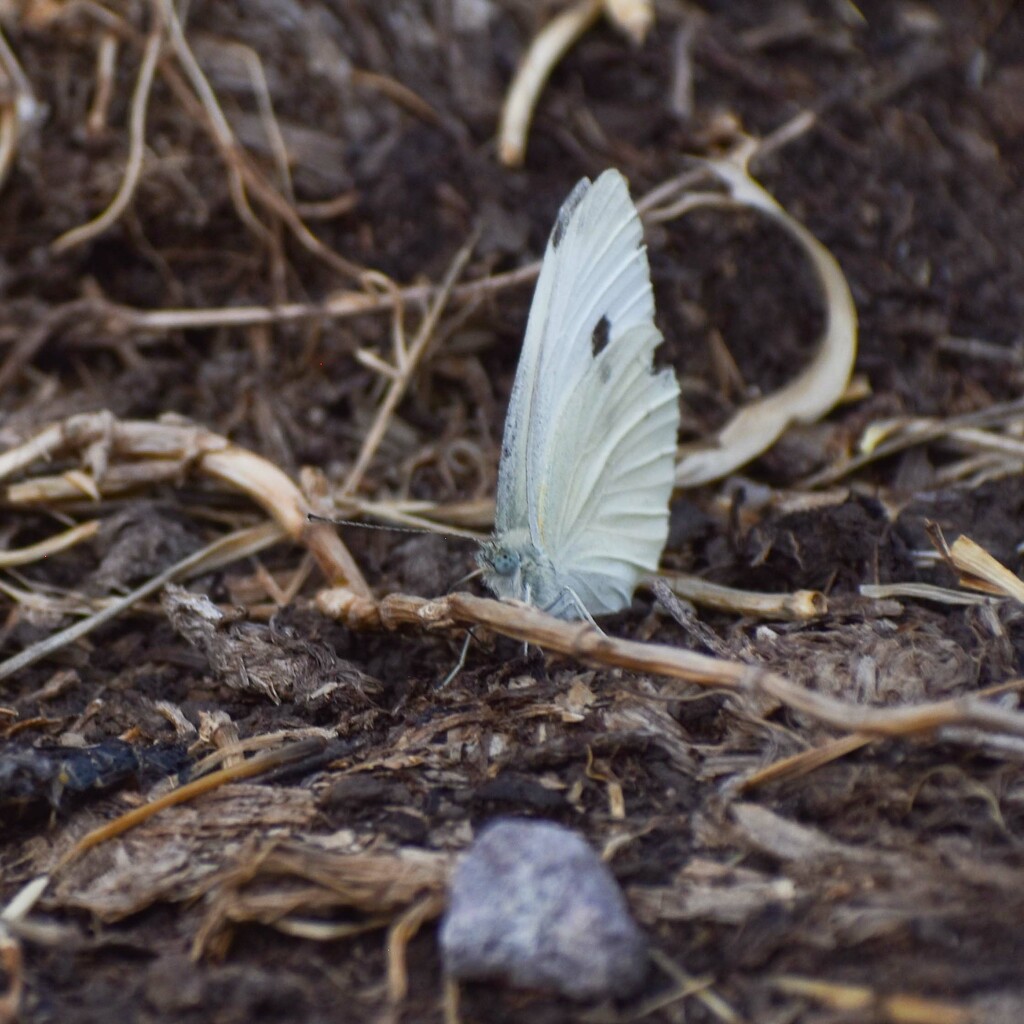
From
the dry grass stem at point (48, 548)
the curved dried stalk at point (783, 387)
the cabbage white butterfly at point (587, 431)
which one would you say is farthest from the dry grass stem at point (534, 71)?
the dry grass stem at point (48, 548)

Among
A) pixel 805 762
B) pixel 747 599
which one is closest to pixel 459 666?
pixel 747 599

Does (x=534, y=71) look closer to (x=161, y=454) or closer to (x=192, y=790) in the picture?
(x=161, y=454)

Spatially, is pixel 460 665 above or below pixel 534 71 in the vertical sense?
below

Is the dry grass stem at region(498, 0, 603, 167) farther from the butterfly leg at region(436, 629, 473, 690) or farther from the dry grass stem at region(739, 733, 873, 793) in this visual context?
the dry grass stem at region(739, 733, 873, 793)

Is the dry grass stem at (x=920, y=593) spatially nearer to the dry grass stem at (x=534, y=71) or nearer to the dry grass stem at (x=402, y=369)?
the dry grass stem at (x=402, y=369)

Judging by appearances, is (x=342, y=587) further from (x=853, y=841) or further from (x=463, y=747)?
(x=853, y=841)

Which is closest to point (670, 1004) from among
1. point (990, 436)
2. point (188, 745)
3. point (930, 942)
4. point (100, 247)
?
point (930, 942)

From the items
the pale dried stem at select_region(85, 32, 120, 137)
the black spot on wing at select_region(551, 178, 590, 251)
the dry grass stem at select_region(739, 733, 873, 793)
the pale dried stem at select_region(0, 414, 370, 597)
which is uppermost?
the pale dried stem at select_region(85, 32, 120, 137)

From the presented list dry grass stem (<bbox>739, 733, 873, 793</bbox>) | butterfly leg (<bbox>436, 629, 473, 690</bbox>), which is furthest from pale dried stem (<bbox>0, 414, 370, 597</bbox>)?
dry grass stem (<bbox>739, 733, 873, 793</bbox>)
